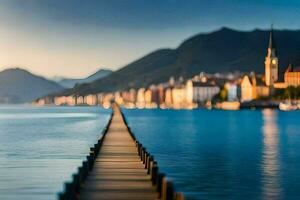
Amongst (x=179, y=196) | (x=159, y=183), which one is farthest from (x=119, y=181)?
(x=179, y=196)

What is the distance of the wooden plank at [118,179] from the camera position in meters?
22.9

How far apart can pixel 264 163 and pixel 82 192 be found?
24.5 m

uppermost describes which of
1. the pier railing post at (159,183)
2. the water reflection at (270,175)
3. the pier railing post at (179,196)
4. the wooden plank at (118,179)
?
the pier railing post at (179,196)

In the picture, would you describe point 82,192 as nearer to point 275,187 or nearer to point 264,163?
point 275,187

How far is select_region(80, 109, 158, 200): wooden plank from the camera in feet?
75.2

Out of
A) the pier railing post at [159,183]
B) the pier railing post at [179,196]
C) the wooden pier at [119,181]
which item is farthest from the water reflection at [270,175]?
the pier railing post at [179,196]

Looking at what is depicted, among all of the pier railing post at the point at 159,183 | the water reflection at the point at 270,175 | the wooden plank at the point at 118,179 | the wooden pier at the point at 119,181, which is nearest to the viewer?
the wooden pier at the point at 119,181

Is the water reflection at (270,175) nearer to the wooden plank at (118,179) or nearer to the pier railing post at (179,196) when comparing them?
the wooden plank at (118,179)

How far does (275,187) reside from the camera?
32375 millimetres

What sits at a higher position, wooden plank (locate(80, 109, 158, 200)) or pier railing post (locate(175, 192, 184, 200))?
pier railing post (locate(175, 192, 184, 200))

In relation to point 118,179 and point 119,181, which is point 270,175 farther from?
point 119,181

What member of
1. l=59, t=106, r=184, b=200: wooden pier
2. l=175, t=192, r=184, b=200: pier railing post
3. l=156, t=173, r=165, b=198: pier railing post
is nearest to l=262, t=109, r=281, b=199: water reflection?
l=59, t=106, r=184, b=200: wooden pier

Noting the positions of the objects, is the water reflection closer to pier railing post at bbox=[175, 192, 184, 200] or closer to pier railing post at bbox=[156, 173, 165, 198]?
pier railing post at bbox=[156, 173, 165, 198]

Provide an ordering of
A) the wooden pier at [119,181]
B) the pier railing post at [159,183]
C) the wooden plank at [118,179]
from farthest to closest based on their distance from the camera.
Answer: the wooden plank at [118,179], the pier railing post at [159,183], the wooden pier at [119,181]
